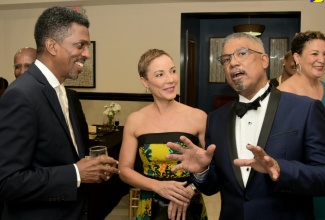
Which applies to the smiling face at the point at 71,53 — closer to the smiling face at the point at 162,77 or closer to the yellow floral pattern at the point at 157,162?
Answer: the smiling face at the point at 162,77

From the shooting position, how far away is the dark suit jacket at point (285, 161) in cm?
154

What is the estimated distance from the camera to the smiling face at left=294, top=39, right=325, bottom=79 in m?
2.57

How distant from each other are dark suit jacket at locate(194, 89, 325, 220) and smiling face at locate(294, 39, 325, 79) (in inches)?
39.6

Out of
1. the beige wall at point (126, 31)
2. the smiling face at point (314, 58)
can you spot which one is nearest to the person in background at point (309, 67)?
the smiling face at point (314, 58)

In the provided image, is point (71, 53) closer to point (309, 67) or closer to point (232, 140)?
point (232, 140)

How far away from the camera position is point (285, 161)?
4.85 ft

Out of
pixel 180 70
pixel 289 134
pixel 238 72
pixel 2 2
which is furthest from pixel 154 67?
pixel 2 2

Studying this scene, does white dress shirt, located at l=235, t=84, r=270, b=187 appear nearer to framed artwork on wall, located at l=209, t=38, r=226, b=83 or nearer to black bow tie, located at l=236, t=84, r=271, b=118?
black bow tie, located at l=236, t=84, r=271, b=118

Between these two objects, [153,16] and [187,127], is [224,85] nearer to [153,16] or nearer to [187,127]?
[153,16]

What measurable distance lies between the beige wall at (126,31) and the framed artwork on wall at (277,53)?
1.19 meters

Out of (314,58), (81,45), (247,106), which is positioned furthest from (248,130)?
(314,58)

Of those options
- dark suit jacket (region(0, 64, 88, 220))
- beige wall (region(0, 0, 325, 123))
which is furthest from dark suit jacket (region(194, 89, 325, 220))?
beige wall (region(0, 0, 325, 123))

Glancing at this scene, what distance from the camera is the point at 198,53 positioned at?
27.2 feet

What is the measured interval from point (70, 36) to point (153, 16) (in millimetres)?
5574
